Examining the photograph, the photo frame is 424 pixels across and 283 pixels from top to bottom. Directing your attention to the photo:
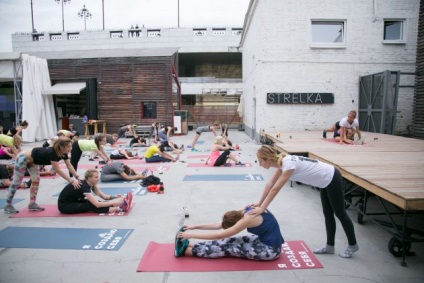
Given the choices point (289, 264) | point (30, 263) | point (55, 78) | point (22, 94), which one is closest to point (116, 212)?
point (30, 263)

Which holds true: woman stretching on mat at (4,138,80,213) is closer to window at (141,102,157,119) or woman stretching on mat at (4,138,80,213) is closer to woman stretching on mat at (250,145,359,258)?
woman stretching on mat at (250,145,359,258)

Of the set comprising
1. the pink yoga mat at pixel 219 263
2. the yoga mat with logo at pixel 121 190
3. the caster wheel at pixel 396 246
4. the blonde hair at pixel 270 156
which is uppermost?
the blonde hair at pixel 270 156

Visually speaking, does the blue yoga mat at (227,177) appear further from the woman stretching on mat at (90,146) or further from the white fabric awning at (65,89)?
the white fabric awning at (65,89)

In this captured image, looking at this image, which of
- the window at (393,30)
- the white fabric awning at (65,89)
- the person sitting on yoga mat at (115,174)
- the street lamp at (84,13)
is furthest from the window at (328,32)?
the street lamp at (84,13)

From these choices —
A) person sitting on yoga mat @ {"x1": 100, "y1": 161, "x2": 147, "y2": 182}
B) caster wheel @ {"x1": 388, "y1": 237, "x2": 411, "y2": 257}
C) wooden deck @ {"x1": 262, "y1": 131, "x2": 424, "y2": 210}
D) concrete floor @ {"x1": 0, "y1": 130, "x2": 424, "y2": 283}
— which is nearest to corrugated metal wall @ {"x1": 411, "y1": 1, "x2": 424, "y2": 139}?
wooden deck @ {"x1": 262, "y1": 131, "x2": 424, "y2": 210}

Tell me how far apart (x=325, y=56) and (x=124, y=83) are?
13.8 meters

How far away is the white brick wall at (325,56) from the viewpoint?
1476 cm

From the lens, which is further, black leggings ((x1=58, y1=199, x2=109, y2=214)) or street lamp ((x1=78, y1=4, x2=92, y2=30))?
street lamp ((x1=78, y1=4, x2=92, y2=30))

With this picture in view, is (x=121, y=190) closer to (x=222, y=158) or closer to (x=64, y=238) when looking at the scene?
(x=64, y=238)

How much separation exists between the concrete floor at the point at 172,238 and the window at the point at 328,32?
10258 millimetres

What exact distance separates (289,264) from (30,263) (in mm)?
3516

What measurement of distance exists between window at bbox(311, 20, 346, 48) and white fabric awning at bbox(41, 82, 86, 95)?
15.3m

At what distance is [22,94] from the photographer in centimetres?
1814

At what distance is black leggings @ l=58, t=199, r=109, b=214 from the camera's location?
5.93 m
